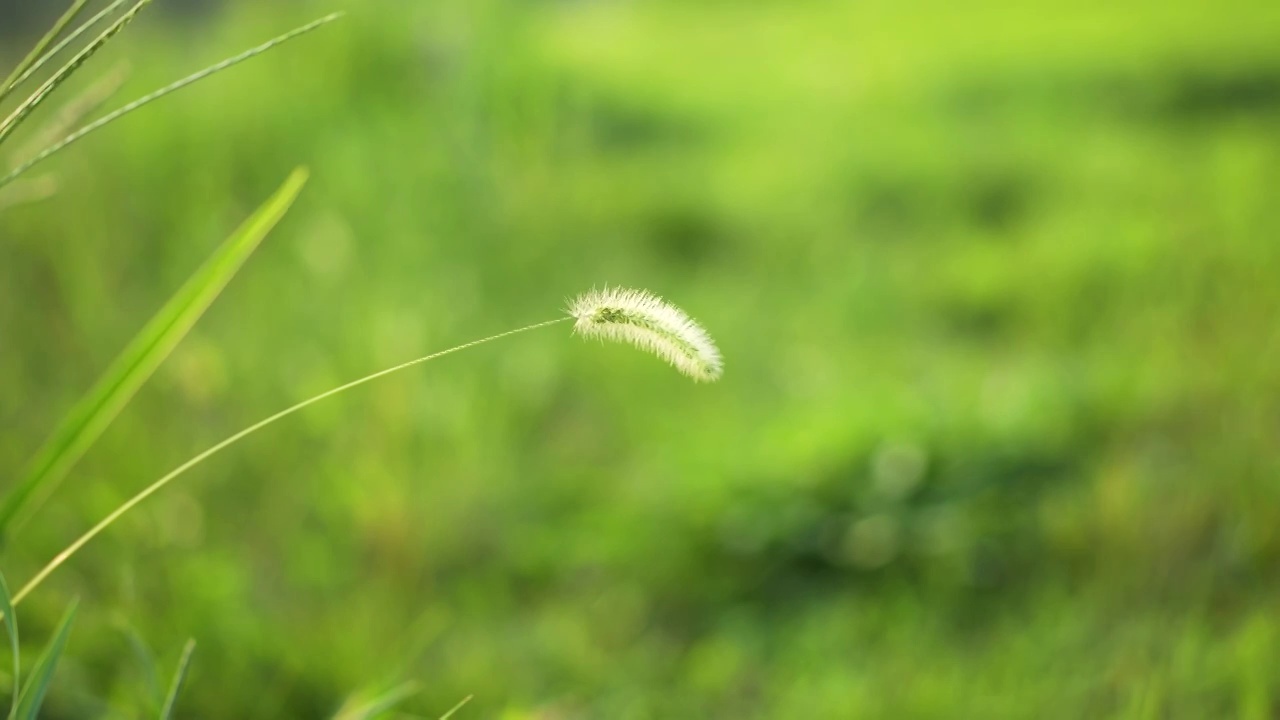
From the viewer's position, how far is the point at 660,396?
7.41 feet

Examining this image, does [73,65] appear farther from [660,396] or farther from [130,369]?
[660,396]

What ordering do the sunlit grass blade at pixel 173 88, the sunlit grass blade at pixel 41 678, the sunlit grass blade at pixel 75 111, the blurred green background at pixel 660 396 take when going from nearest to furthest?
the sunlit grass blade at pixel 173 88 < the sunlit grass blade at pixel 41 678 < the sunlit grass blade at pixel 75 111 < the blurred green background at pixel 660 396

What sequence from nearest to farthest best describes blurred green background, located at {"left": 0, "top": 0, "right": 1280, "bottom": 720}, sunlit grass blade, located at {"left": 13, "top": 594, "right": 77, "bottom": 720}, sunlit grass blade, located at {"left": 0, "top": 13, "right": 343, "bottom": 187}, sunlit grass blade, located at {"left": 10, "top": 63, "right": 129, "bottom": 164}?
sunlit grass blade, located at {"left": 0, "top": 13, "right": 343, "bottom": 187} → sunlit grass blade, located at {"left": 13, "top": 594, "right": 77, "bottom": 720} → sunlit grass blade, located at {"left": 10, "top": 63, "right": 129, "bottom": 164} → blurred green background, located at {"left": 0, "top": 0, "right": 1280, "bottom": 720}

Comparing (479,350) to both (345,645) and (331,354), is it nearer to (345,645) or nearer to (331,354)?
(331,354)

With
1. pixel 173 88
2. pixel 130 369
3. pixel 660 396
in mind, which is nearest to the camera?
pixel 173 88

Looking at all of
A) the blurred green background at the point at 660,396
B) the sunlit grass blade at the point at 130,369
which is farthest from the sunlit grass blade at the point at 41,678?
the blurred green background at the point at 660,396

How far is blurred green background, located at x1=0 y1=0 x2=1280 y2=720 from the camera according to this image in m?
1.29

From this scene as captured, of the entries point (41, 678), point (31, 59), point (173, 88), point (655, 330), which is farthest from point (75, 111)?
point (655, 330)

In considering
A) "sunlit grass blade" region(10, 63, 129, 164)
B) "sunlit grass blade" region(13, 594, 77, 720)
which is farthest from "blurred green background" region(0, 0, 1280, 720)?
"sunlit grass blade" region(10, 63, 129, 164)

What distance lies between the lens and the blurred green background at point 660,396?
129 cm

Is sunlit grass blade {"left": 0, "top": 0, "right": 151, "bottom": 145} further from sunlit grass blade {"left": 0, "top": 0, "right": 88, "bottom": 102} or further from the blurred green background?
the blurred green background

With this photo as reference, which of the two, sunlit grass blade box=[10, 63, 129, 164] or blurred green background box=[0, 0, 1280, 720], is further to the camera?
blurred green background box=[0, 0, 1280, 720]

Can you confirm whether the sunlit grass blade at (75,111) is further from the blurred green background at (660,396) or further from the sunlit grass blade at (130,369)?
the blurred green background at (660,396)

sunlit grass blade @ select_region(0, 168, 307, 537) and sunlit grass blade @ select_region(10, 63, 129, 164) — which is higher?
sunlit grass blade @ select_region(10, 63, 129, 164)
